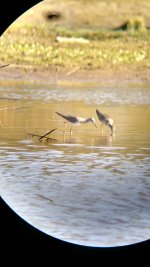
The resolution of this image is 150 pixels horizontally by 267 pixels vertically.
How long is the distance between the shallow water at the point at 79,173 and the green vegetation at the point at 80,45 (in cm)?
502

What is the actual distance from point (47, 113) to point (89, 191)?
183 inches

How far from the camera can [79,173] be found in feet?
26.4

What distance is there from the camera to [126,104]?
1337 cm

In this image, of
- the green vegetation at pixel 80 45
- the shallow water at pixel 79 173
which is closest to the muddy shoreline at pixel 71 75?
the green vegetation at pixel 80 45

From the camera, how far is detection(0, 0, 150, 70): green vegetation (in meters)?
18.2

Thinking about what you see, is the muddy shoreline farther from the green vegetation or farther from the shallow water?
the shallow water

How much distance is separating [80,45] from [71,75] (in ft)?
9.37

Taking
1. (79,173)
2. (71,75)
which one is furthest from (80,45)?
(79,173)

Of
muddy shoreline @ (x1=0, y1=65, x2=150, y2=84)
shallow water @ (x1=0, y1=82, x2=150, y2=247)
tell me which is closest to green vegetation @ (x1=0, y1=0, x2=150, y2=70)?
muddy shoreline @ (x1=0, y1=65, x2=150, y2=84)

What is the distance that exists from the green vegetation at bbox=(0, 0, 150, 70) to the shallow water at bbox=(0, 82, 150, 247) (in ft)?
16.5

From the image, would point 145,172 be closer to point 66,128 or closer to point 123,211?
point 123,211

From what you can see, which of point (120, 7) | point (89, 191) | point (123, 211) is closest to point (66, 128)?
point (89, 191)

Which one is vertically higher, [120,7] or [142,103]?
[120,7]

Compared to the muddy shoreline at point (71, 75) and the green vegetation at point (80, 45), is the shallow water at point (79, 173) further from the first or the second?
the green vegetation at point (80, 45)
